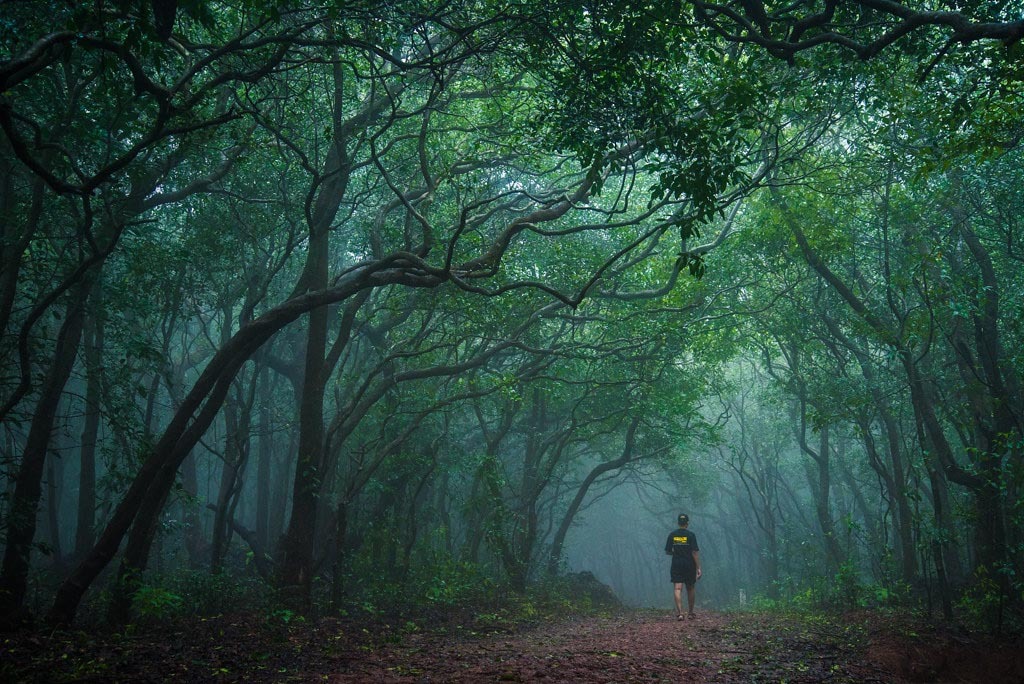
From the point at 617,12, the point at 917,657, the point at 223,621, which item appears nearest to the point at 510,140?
the point at 617,12

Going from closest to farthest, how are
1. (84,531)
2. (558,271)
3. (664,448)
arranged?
(84,531)
(558,271)
(664,448)

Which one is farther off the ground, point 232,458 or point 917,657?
point 232,458

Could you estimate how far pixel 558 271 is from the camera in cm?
1420

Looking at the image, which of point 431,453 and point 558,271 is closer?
point 558,271

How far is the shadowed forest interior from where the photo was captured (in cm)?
717

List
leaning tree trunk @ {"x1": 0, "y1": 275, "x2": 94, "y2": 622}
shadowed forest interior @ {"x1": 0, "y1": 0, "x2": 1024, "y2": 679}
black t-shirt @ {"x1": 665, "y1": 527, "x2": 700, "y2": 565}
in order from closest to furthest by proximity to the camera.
Result: shadowed forest interior @ {"x1": 0, "y1": 0, "x2": 1024, "y2": 679}, leaning tree trunk @ {"x1": 0, "y1": 275, "x2": 94, "y2": 622}, black t-shirt @ {"x1": 665, "y1": 527, "x2": 700, "y2": 565}

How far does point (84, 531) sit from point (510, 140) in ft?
34.7

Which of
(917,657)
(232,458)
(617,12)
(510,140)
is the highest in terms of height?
(510,140)

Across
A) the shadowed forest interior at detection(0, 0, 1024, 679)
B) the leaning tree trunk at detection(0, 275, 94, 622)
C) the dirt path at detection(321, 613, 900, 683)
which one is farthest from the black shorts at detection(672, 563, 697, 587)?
the leaning tree trunk at detection(0, 275, 94, 622)

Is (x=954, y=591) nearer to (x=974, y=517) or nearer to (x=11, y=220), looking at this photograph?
(x=974, y=517)

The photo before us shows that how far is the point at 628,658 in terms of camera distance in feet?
23.3

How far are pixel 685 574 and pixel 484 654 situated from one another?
7.19 meters

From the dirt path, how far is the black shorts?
321 cm

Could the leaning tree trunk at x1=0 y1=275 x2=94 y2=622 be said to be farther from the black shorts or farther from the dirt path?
the black shorts
